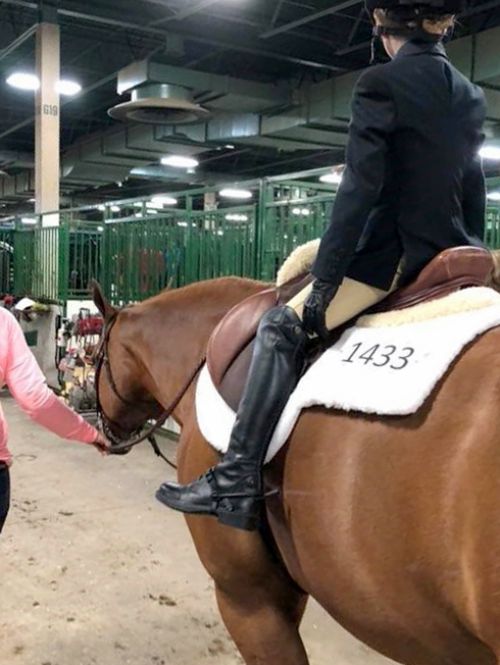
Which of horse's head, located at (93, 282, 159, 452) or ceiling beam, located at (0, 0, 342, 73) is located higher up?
ceiling beam, located at (0, 0, 342, 73)

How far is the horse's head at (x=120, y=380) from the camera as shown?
265cm

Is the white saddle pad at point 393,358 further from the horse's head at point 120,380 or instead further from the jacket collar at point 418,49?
the horse's head at point 120,380

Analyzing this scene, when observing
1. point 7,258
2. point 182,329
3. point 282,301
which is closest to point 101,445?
point 182,329

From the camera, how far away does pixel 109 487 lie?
491cm

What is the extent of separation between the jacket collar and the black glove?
1.75 feet

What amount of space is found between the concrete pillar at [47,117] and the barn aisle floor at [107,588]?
4.97m

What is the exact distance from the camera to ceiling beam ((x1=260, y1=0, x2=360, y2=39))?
24.1 ft

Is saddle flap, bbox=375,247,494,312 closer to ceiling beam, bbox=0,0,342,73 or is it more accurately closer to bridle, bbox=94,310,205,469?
bridle, bbox=94,310,205,469

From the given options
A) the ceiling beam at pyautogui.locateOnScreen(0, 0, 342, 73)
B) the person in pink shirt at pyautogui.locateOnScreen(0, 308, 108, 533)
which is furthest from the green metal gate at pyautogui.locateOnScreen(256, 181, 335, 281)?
the ceiling beam at pyautogui.locateOnScreen(0, 0, 342, 73)

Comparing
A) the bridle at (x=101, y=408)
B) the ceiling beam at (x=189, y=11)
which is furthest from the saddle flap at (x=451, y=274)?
the ceiling beam at (x=189, y=11)

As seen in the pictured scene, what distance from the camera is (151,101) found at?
300 inches

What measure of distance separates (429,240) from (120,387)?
5.10ft

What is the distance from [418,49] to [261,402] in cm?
87

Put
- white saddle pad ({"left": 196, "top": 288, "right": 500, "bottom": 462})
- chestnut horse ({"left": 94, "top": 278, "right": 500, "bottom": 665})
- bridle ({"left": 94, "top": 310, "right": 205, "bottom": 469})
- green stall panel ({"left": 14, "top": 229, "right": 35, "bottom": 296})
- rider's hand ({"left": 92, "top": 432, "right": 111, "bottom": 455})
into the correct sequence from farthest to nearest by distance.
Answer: green stall panel ({"left": 14, "top": 229, "right": 35, "bottom": 296})
bridle ({"left": 94, "top": 310, "right": 205, "bottom": 469})
rider's hand ({"left": 92, "top": 432, "right": 111, "bottom": 455})
white saddle pad ({"left": 196, "top": 288, "right": 500, "bottom": 462})
chestnut horse ({"left": 94, "top": 278, "right": 500, "bottom": 665})
